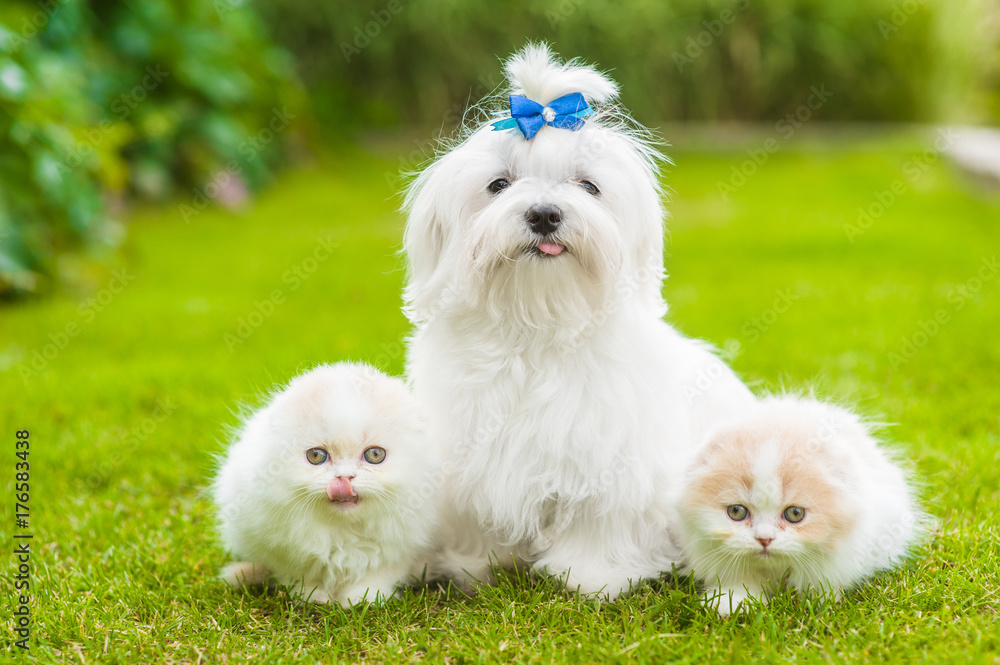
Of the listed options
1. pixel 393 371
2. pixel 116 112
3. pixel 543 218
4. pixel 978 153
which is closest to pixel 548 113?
pixel 543 218

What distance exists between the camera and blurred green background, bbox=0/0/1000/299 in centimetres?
622

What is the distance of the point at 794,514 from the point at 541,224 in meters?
1.00

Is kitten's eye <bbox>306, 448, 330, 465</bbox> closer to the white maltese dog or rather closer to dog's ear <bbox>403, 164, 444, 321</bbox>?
the white maltese dog

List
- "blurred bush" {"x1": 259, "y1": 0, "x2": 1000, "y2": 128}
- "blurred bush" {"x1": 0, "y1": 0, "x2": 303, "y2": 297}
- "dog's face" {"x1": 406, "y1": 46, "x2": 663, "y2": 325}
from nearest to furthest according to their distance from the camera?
"dog's face" {"x1": 406, "y1": 46, "x2": 663, "y2": 325}
"blurred bush" {"x1": 0, "y1": 0, "x2": 303, "y2": 297}
"blurred bush" {"x1": 259, "y1": 0, "x2": 1000, "y2": 128}

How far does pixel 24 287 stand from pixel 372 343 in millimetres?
2531

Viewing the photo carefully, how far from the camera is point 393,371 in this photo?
3262mm

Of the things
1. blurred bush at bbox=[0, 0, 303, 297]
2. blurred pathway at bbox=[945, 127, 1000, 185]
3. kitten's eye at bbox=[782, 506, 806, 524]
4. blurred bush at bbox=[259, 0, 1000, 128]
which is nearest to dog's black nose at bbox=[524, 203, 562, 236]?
kitten's eye at bbox=[782, 506, 806, 524]

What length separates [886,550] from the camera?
2570 mm

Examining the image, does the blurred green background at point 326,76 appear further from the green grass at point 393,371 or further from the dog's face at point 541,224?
the dog's face at point 541,224

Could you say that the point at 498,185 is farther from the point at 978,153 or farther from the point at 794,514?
the point at 978,153

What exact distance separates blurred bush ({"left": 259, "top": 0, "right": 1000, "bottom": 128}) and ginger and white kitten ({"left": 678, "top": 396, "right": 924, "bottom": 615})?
33.6 feet

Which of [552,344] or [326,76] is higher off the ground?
[326,76]

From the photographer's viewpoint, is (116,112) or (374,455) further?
(116,112)

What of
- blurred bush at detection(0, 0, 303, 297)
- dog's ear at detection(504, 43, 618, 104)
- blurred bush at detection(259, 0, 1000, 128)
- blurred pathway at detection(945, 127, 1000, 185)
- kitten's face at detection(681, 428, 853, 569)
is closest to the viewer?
kitten's face at detection(681, 428, 853, 569)
